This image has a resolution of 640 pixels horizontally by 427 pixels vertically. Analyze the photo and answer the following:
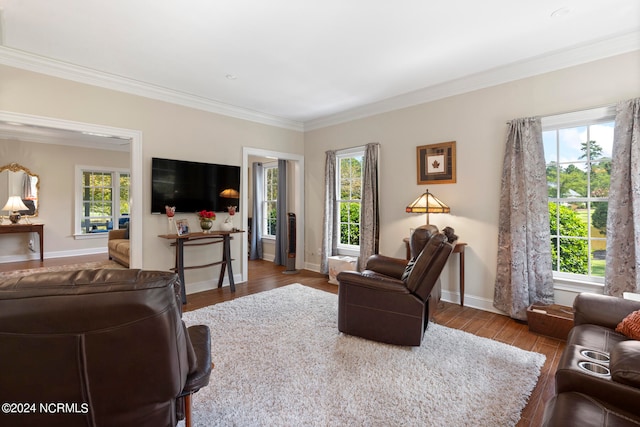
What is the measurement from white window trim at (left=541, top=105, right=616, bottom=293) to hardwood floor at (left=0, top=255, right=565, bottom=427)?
634 millimetres

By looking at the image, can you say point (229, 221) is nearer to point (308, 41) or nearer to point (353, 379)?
point (308, 41)

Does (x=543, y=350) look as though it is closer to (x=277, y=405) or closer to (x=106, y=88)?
(x=277, y=405)

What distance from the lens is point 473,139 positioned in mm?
3688

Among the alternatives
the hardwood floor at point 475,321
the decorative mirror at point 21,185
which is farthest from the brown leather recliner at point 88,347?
the decorative mirror at point 21,185

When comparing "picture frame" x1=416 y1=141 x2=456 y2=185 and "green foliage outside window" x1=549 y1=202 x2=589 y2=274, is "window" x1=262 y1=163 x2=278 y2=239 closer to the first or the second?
"picture frame" x1=416 y1=141 x2=456 y2=185

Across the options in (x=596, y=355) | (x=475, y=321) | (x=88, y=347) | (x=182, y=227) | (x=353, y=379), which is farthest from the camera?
(x=182, y=227)

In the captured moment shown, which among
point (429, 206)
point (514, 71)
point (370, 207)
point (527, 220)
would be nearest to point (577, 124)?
point (514, 71)

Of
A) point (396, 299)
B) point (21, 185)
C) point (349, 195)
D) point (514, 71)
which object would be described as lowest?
point (396, 299)

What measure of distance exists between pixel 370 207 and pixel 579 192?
8.06 ft

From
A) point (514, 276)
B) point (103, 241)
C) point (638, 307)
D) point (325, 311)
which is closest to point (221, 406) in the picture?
point (325, 311)

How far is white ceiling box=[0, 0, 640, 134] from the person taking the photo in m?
2.38

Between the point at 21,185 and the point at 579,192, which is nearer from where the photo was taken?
the point at 579,192

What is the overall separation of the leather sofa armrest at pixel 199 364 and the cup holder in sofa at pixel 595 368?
5.44ft

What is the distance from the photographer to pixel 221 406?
185 cm
